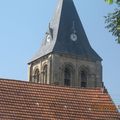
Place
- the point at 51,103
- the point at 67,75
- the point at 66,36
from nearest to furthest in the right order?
the point at 51,103 < the point at 66,36 < the point at 67,75

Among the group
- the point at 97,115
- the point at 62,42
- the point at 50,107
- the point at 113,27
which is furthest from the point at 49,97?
the point at 62,42

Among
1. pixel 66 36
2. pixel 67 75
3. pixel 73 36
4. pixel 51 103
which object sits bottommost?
pixel 51 103

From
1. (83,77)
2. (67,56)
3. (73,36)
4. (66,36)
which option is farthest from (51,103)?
(83,77)

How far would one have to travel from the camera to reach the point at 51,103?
2322 cm

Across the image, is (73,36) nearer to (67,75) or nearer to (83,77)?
(67,75)

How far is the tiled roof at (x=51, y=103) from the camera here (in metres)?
22.2

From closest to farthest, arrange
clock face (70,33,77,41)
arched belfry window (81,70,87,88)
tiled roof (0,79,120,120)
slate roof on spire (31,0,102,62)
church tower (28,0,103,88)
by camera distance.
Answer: tiled roof (0,79,120,120)
church tower (28,0,103,88)
slate roof on spire (31,0,102,62)
clock face (70,33,77,41)
arched belfry window (81,70,87,88)

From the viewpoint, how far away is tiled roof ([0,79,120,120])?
72.8 ft

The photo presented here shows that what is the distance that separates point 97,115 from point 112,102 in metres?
1.26

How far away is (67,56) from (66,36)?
8.62 feet

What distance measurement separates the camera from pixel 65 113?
2283 centimetres

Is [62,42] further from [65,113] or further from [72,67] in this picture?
[65,113]

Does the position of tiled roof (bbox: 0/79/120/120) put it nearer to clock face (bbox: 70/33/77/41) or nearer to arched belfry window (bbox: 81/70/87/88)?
clock face (bbox: 70/33/77/41)

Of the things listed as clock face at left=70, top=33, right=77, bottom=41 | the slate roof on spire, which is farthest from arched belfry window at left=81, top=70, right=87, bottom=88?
clock face at left=70, top=33, right=77, bottom=41
